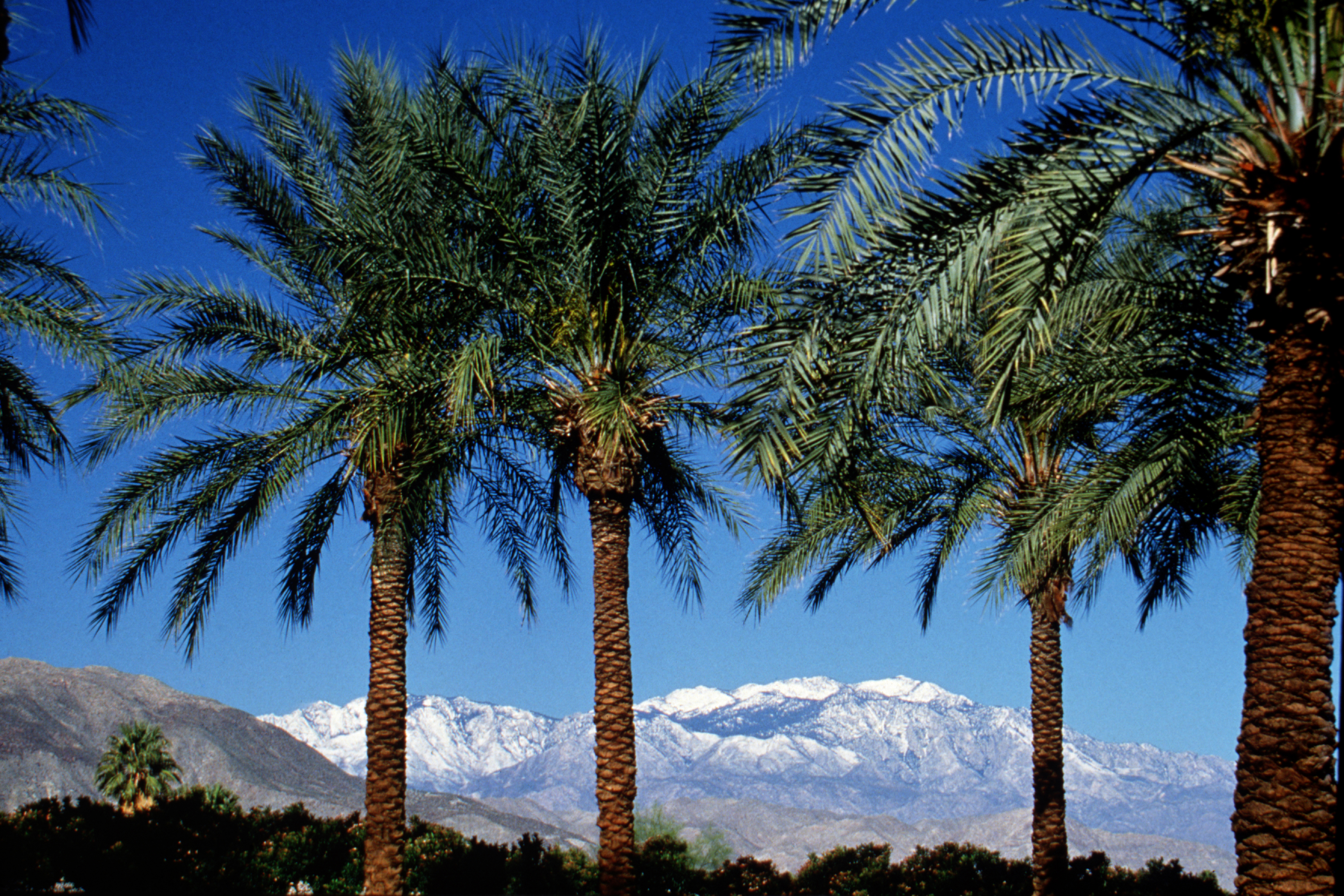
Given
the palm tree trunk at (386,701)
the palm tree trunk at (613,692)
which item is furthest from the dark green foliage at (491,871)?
the palm tree trunk at (613,692)

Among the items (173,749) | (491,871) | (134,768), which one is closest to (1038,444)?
(491,871)

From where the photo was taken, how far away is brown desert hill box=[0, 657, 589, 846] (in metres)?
106

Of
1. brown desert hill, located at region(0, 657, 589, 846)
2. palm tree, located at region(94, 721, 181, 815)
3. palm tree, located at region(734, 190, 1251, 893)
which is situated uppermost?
palm tree, located at region(734, 190, 1251, 893)

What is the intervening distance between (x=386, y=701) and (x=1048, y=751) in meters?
9.23

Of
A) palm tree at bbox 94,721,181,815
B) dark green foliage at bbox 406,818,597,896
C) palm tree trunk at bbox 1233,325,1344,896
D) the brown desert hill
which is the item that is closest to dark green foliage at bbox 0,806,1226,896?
dark green foliage at bbox 406,818,597,896

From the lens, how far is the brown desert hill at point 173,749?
4193 inches

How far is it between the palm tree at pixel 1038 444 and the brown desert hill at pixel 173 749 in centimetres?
8513

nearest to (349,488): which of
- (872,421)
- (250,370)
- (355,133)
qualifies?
(250,370)

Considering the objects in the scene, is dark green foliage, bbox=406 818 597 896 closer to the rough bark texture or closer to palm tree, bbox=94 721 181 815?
the rough bark texture

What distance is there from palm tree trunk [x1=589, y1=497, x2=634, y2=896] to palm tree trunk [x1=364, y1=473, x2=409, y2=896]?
2.25 metres

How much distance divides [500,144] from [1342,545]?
8579 millimetres

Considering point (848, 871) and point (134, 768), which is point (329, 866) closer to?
point (848, 871)

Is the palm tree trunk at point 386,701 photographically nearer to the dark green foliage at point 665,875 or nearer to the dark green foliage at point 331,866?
the dark green foliage at point 331,866

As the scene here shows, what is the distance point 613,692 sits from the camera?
11.6m
